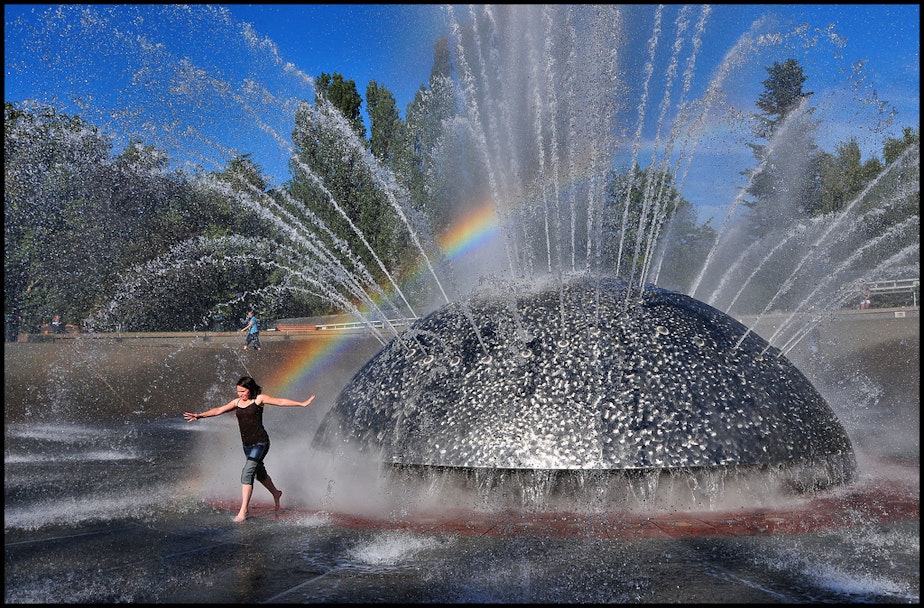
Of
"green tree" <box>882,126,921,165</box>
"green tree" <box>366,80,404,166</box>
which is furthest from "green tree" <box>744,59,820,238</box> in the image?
"green tree" <box>366,80,404,166</box>

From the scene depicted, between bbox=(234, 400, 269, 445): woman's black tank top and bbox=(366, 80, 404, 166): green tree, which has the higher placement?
bbox=(366, 80, 404, 166): green tree

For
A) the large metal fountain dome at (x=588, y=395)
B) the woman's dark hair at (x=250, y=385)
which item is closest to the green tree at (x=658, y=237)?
the large metal fountain dome at (x=588, y=395)

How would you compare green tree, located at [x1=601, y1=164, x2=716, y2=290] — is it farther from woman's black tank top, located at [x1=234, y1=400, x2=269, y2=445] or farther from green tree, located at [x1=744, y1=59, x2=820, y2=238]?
woman's black tank top, located at [x1=234, y1=400, x2=269, y2=445]

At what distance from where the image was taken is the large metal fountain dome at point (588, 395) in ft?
19.9

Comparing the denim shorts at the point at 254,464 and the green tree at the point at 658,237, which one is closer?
the denim shorts at the point at 254,464

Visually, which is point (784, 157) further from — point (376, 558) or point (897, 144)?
point (376, 558)

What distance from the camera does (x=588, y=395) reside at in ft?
20.7

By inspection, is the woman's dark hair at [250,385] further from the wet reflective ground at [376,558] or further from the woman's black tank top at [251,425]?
the wet reflective ground at [376,558]

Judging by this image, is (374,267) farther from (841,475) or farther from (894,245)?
(841,475)

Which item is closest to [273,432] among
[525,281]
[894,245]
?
[525,281]

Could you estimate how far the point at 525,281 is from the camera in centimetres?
838

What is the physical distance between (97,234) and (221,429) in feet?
84.1

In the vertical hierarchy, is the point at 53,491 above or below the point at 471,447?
below

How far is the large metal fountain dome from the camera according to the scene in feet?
19.9
